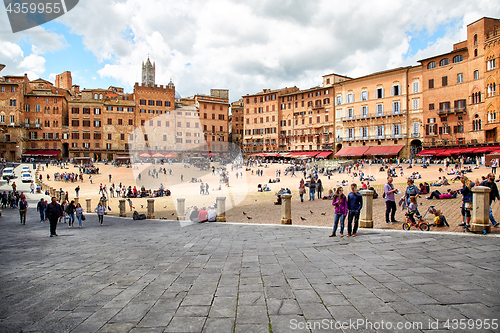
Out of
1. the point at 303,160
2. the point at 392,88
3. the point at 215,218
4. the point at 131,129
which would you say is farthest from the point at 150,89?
the point at 215,218

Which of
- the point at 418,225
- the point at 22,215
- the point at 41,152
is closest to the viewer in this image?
the point at 418,225

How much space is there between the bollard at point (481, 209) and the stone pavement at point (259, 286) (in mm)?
411

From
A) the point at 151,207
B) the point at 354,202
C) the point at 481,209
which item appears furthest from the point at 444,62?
the point at 151,207

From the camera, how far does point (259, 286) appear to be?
166 inches

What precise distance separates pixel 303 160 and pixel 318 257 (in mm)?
48892

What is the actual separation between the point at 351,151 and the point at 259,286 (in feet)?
161

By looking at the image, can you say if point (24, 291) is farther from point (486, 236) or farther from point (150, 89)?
point (150, 89)

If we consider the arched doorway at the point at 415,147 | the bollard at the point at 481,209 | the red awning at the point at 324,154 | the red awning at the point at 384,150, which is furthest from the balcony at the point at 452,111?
the bollard at the point at 481,209

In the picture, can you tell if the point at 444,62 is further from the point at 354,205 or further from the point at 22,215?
the point at 22,215

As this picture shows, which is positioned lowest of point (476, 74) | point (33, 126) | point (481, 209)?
point (481, 209)

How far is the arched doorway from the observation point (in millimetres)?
44312

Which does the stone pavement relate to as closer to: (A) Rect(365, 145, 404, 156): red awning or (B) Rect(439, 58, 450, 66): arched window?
(A) Rect(365, 145, 404, 156): red awning

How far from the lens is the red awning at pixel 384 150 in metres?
45.1

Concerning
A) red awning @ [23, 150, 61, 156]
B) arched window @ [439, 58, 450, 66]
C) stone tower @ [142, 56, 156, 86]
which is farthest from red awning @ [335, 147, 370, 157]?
stone tower @ [142, 56, 156, 86]
